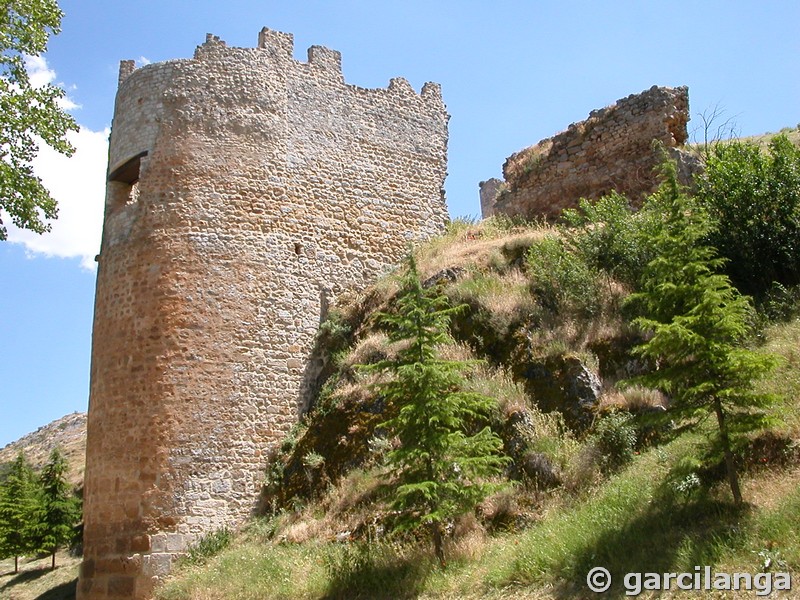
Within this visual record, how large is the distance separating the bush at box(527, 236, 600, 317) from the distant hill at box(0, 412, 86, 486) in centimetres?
2093

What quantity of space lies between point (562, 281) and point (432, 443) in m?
4.78

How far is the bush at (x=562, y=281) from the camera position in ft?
39.7

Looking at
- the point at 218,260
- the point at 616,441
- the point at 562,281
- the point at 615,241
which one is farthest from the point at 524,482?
the point at 218,260

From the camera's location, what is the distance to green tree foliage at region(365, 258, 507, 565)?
8797 millimetres

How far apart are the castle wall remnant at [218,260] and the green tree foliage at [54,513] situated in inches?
444

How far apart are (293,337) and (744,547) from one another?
9.01 metres

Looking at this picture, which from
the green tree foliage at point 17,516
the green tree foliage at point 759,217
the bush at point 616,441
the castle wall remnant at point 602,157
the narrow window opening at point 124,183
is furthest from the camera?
the green tree foliage at point 17,516

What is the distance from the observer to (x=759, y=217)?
1160 cm

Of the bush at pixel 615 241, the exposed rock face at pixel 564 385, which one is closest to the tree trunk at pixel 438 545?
the exposed rock face at pixel 564 385

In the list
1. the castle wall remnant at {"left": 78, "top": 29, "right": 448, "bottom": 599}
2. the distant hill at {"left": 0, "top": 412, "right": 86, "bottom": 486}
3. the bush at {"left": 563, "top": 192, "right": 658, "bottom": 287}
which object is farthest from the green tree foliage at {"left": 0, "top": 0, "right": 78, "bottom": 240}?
the distant hill at {"left": 0, "top": 412, "right": 86, "bottom": 486}

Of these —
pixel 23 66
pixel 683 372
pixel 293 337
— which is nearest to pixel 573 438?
pixel 683 372

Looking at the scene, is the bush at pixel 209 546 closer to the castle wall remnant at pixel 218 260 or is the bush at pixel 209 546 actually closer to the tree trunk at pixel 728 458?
the castle wall remnant at pixel 218 260

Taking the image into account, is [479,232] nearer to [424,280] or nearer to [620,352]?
[424,280]

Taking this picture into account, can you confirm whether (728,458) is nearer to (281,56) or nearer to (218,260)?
Result: (218,260)
